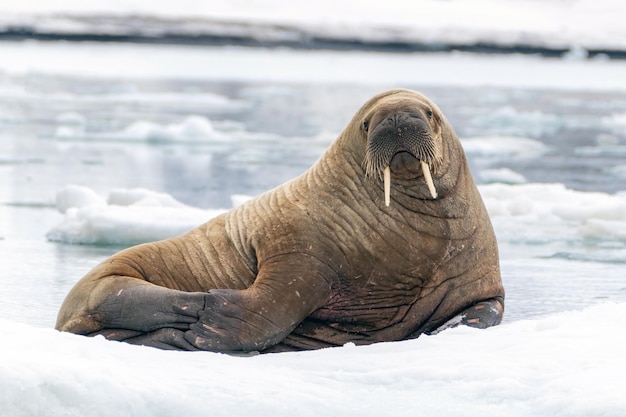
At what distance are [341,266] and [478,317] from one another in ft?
2.05

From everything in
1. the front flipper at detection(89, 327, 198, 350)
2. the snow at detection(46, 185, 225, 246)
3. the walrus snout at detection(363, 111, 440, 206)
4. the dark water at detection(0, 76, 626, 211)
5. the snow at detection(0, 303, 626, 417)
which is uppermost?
the walrus snout at detection(363, 111, 440, 206)

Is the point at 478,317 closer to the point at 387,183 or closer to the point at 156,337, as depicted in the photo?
the point at 387,183

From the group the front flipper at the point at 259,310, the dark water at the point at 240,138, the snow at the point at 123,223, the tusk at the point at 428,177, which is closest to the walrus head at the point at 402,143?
the tusk at the point at 428,177

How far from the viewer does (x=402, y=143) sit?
464cm

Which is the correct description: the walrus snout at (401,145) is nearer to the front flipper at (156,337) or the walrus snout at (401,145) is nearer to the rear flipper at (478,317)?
the rear flipper at (478,317)

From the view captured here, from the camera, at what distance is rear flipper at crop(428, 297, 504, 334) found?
475 cm

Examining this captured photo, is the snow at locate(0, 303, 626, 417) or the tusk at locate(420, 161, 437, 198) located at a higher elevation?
the tusk at locate(420, 161, 437, 198)

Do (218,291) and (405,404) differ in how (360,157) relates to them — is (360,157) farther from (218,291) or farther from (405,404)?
(405,404)

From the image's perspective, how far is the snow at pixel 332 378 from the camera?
3320 millimetres

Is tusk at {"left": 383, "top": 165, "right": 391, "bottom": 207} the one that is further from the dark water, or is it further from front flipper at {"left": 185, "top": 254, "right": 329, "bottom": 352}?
the dark water

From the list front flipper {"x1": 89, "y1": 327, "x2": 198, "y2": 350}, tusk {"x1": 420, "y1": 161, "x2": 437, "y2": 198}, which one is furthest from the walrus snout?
front flipper {"x1": 89, "y1": 327, "x2": 198, "y2": 350}

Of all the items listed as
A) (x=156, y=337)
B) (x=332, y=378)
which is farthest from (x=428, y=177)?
(x=156, y=337)

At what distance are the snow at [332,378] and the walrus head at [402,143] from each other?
796mm

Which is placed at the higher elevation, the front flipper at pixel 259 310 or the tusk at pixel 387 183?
the tusk at pixel 387 183
